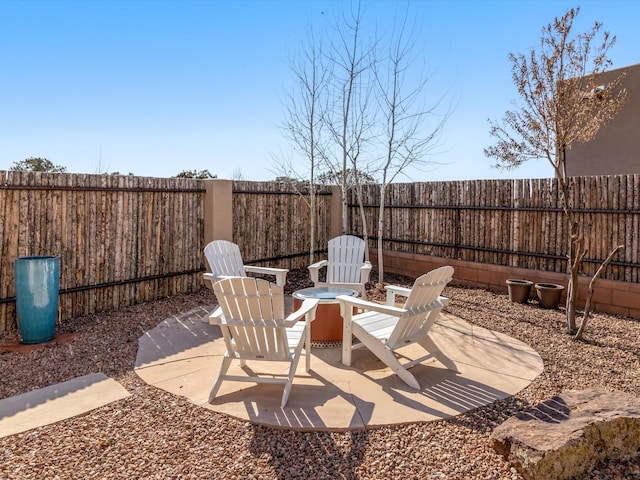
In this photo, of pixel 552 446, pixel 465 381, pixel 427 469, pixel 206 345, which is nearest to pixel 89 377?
pixel 206 345

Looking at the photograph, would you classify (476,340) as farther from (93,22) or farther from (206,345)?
(93,22)

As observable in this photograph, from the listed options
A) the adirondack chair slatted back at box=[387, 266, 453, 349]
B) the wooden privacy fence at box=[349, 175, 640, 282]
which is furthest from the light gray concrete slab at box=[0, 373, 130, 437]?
the wooden privacy fence at box=[349, 175, 640, 282]

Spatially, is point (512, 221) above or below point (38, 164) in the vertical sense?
below

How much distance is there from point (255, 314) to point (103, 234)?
3172 millimetres

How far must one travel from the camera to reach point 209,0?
6.69 meters

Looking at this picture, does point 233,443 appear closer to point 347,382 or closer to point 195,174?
point 347,382

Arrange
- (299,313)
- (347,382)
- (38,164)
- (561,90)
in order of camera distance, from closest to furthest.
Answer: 1. (299,313)
2. (347,382)
3. (561,90)
4. (38,164)

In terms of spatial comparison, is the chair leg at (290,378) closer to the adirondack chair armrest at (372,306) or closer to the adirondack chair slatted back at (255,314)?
the adirondack chair slatted back at (255,314)

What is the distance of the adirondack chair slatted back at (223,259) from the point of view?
Result: 4656mm

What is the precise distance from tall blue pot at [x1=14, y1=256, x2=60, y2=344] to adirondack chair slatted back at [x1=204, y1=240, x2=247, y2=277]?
1548 millimetres

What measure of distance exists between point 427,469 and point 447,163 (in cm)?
617

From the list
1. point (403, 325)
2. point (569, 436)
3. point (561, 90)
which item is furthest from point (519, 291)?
point (569, 436)

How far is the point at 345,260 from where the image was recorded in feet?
18.2

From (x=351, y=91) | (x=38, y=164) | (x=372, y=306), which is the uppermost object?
(x=351, y=91)
